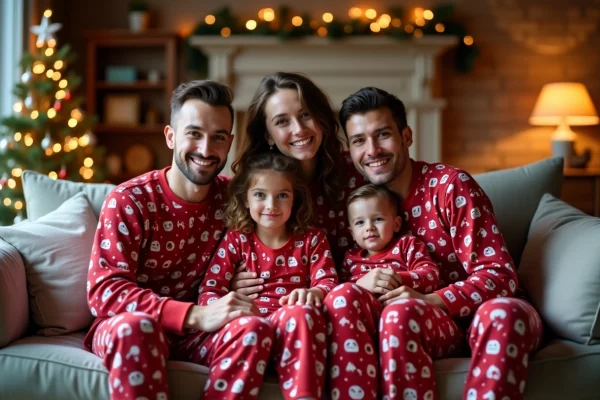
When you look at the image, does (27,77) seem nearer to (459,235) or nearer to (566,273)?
(459,235)

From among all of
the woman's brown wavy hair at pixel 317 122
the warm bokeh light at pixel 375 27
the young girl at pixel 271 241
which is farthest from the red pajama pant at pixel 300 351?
the warm bokeh light at pixel 375 27

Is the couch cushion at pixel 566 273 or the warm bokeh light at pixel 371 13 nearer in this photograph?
the couch cushion at pixel 566 273

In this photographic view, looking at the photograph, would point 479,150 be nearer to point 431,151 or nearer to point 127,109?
point 431,151

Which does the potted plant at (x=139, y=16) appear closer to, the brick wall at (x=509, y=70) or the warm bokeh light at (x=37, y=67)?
the brick wall at (x=509, y=70)

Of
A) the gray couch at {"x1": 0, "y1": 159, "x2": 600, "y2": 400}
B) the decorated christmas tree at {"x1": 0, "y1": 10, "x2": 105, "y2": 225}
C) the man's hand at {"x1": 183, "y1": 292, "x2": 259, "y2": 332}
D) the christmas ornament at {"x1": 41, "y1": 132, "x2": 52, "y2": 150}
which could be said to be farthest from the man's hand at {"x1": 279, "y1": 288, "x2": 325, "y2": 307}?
the christmas ornament at {"x1": 41, "y1": 132, "x2": 52, "y2": 150}

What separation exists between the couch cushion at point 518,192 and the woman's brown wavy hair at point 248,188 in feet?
2.37

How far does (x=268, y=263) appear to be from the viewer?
7.14ft

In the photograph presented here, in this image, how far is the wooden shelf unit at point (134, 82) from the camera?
18.8 feet

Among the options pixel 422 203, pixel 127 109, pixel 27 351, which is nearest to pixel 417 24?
pixel 127 109

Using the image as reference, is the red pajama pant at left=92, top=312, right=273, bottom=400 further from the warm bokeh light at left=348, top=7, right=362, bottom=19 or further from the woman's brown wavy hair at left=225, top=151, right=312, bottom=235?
the warm bokeh light at left=348, top=7, right=362, bottom=19

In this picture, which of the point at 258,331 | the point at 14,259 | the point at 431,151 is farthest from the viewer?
the point at 431,151

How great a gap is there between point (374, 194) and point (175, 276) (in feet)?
2.22

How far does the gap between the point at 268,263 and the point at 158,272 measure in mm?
338

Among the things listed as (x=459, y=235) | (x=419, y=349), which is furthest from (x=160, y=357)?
(x=459, y=235)
